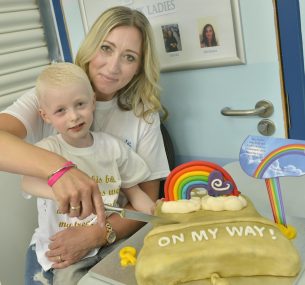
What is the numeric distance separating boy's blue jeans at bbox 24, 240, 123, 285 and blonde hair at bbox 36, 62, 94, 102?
53 cm

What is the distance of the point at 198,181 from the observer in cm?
89

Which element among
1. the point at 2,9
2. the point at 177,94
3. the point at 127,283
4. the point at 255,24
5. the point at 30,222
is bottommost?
the point at 30,222

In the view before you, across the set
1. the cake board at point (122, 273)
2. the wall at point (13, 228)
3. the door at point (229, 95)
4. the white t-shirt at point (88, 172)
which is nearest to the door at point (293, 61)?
the door at point (229, 95)

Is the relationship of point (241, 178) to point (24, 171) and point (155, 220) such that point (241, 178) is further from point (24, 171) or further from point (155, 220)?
point (24, 171)

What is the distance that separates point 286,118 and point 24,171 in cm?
92

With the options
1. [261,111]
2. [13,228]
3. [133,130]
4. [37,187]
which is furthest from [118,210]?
[13,228]

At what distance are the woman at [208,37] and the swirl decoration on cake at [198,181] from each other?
667mm

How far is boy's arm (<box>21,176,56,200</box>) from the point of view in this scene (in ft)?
3.43

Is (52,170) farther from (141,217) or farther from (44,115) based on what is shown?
(44,115)

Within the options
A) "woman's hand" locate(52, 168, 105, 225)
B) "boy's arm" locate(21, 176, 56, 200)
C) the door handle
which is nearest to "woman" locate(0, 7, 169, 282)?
"boy's arm" locate(21, 176, 56, 200)

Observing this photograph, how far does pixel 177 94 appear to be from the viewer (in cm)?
159

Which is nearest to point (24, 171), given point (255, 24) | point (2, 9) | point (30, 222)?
point (30, 222)

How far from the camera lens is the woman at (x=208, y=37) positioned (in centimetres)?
137

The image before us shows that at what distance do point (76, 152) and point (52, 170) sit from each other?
1.13 ft
